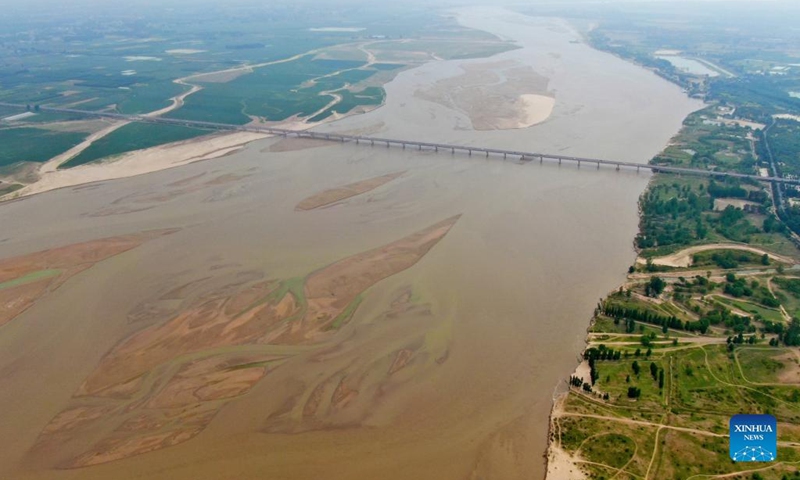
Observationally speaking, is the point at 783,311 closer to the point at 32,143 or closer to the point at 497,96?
the point at 497,96

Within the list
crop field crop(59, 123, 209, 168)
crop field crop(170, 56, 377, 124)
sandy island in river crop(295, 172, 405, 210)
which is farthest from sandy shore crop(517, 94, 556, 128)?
crop field crop(59, 123, 209, 168)

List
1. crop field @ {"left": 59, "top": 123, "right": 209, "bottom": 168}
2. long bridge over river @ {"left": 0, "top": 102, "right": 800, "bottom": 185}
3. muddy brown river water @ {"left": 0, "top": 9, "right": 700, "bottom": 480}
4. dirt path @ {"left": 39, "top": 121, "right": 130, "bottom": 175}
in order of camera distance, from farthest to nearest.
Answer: crop field @ {"left": 59, "top": 123, "right": 209, "bottom": 168}, dirt path @ {"left": 39, "top": 121, "right": 130, "bottom": 175}, long bridge over river @ {"left": 0, "top": 102, "right": 800, "bottom": 185}, muddy brown river water @ {"left": 0, "top": 9, "right": 700, "bottom": 480}

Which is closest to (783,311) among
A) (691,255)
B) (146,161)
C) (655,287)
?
(655,287)

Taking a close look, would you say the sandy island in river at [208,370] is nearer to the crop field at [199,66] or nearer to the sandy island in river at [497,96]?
the crop field at [199,66]

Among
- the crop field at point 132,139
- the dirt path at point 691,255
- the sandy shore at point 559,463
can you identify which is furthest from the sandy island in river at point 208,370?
the crop field at point 132,139

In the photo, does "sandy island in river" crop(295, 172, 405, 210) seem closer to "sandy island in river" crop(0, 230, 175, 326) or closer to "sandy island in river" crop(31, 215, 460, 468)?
"sandy island in river" crop(0, 230, 175, 326)

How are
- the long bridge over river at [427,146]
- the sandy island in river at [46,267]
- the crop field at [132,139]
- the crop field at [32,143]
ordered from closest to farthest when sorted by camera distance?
the sandy island in river at [46,267] < the long bridge over river at [427,146] < the crop field at [32,143] < the crop field at [132,139]
